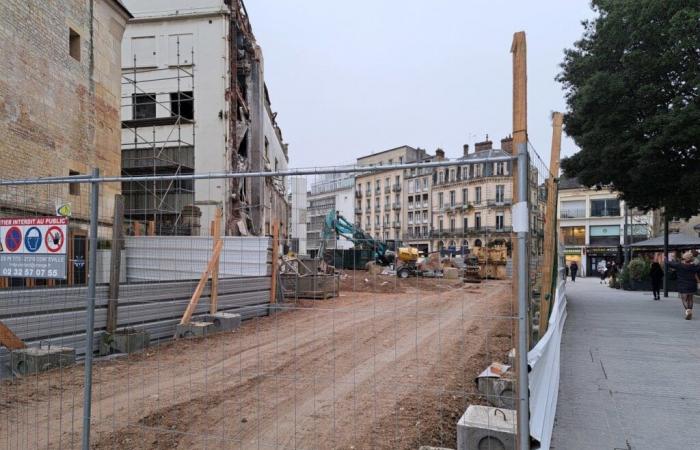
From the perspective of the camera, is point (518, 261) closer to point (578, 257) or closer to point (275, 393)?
point (275, 393)

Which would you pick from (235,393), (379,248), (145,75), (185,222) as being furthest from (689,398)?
(145,75)

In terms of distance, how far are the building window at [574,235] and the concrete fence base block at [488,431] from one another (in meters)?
61.8

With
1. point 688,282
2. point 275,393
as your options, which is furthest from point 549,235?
point 688,282

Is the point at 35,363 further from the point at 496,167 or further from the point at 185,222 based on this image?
the point at 496,167

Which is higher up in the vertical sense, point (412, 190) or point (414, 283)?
point (412, 190)

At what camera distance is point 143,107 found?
26.5 meters

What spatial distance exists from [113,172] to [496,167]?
59.4 feet

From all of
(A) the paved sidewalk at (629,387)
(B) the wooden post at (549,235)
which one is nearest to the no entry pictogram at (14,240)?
(A) the paved sidewalk at (629,387)

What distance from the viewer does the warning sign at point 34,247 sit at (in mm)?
3867

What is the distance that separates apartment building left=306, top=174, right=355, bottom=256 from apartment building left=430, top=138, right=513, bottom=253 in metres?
0.90

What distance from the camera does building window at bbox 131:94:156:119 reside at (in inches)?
1029

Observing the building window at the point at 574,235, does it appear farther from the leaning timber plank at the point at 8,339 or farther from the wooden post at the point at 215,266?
the leaning timber plank at the point at 8,339

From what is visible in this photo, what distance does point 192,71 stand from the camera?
2562 centimetres

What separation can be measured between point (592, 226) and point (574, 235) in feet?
7.67
